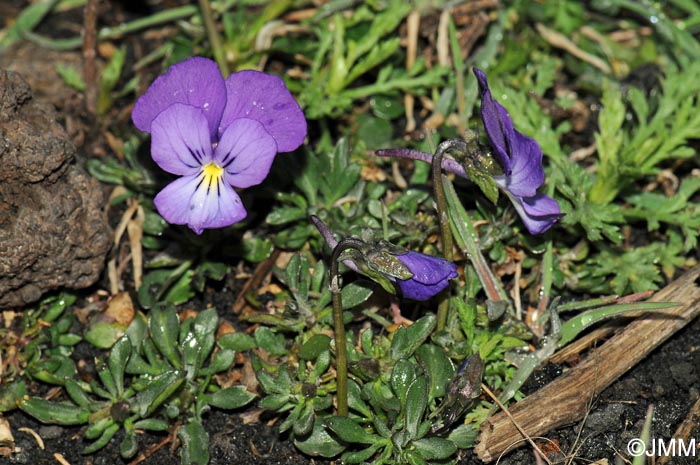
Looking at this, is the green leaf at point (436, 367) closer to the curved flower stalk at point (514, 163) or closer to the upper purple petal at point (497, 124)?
the curved flower stalk at point (514, 163)

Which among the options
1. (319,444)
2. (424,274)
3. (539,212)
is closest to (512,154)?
(539,212)

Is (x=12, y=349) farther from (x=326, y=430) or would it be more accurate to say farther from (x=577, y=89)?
(x=577, y=89)

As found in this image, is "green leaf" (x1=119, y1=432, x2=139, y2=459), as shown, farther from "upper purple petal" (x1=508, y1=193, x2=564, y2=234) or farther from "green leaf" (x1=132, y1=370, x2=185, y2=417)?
"upper purple petal" (x1=508, y1=193, x2=564, y2=234)

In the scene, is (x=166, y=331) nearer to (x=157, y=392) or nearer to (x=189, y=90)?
(x=157, y=392)

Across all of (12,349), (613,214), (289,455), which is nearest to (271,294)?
(289,455)

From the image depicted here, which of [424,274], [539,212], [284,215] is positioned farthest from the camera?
[284,215]

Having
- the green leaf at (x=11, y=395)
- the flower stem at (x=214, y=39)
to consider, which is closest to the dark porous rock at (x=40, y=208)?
the green leaf at (x=11, y=395)
